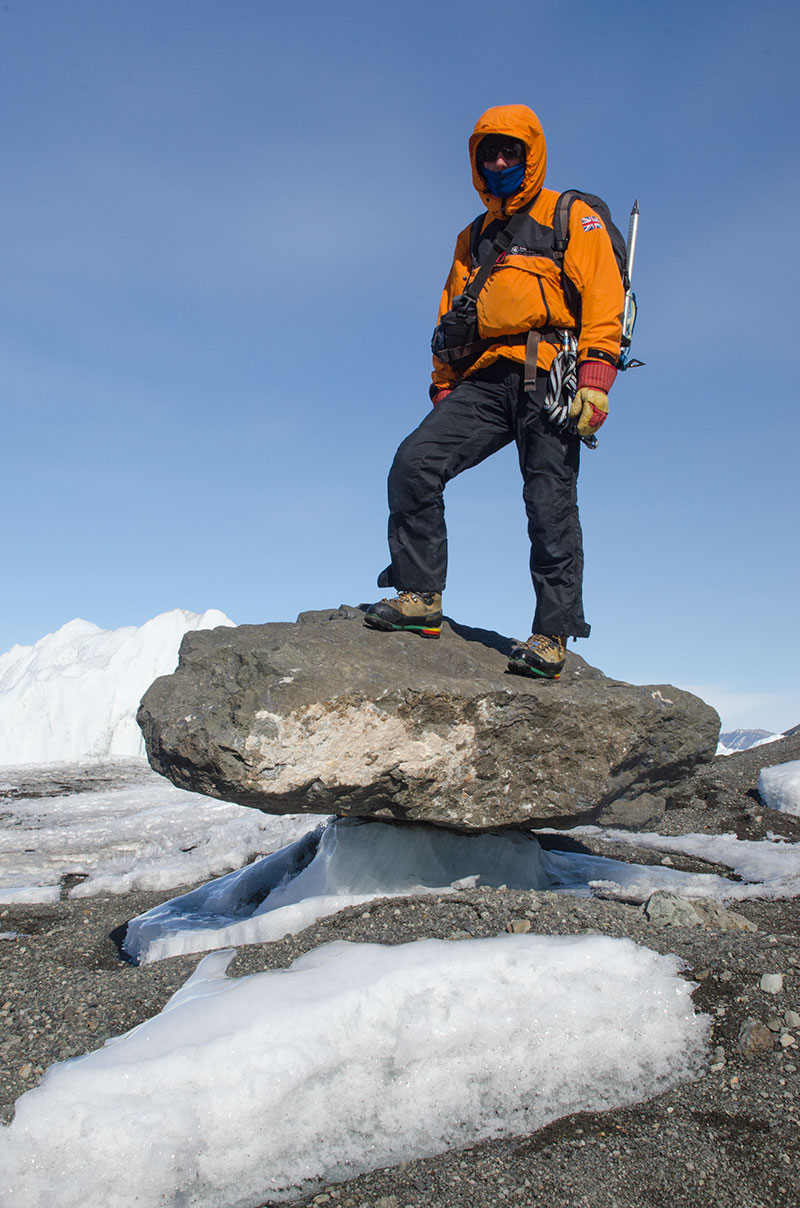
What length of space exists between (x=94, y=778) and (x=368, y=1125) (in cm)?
1151

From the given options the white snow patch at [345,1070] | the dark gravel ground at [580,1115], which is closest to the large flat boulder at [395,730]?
→ the dark gravel ground at [580,1115]

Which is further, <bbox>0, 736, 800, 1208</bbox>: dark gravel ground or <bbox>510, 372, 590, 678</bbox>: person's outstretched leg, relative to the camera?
<bbox>510, 372, 590, 678</bbox>: person's outstretched leg

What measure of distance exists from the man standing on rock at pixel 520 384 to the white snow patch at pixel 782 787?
4705 mm

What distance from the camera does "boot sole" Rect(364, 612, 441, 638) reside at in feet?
18.8

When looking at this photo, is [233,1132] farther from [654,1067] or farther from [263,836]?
[263,836]

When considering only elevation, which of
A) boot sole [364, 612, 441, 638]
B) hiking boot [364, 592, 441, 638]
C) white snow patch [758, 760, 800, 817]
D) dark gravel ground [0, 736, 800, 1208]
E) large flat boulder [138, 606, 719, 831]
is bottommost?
dark gravel ground [0, 736, 800, 1208]

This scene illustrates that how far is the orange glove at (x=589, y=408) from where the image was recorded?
5.43 metres

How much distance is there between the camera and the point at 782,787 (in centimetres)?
915

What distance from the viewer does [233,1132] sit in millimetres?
2963

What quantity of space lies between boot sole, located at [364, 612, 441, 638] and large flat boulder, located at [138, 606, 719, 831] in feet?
0.17

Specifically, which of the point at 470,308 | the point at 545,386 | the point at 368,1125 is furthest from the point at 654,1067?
the point at 470,308

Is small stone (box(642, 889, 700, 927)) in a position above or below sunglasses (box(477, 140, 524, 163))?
below

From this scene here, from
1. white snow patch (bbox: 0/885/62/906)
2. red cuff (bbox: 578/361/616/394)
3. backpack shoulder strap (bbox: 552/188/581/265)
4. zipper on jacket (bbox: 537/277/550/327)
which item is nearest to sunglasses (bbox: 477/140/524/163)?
backpack shoulder strap (bbox: 552/188/581/265)

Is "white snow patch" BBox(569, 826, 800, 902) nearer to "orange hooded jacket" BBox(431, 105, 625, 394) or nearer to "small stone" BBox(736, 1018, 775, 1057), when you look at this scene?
"small stone" BBox(736, 1018, 775, 1057)
